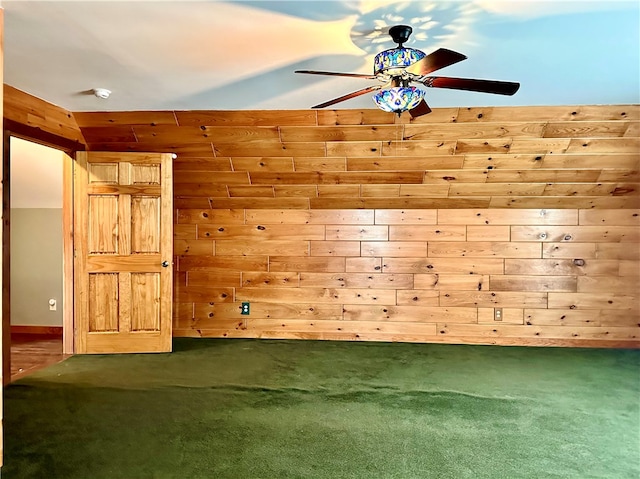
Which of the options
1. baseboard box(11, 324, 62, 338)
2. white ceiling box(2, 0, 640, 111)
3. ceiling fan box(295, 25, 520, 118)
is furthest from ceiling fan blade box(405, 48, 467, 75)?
baseboard box(11, 324, 62, 338)

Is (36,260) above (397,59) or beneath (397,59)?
beneath

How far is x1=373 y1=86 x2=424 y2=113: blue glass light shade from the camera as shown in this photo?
222 centimetres

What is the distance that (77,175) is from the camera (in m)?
4.18

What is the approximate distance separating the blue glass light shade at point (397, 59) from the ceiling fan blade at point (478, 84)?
0.16 metres

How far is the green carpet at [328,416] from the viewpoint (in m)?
2.27

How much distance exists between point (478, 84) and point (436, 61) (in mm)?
297

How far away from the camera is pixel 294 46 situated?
2.60 metres

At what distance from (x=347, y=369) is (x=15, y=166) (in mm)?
3997

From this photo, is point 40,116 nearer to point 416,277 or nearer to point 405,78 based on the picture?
point 405,78

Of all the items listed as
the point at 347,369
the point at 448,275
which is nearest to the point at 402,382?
the point at 347,369

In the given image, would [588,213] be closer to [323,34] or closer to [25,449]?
[323,34]

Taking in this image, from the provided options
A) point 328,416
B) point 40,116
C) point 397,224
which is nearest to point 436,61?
point 328,416

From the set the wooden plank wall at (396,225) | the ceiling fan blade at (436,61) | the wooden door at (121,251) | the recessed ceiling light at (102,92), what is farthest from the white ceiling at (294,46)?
the wooden door at (121,251)

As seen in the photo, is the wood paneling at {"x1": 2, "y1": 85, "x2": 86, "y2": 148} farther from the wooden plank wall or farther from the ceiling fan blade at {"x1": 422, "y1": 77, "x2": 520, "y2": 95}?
the ceiling fan blade at {"x1": 422, "y1": 77, "x2": 520, "y2": 95}
